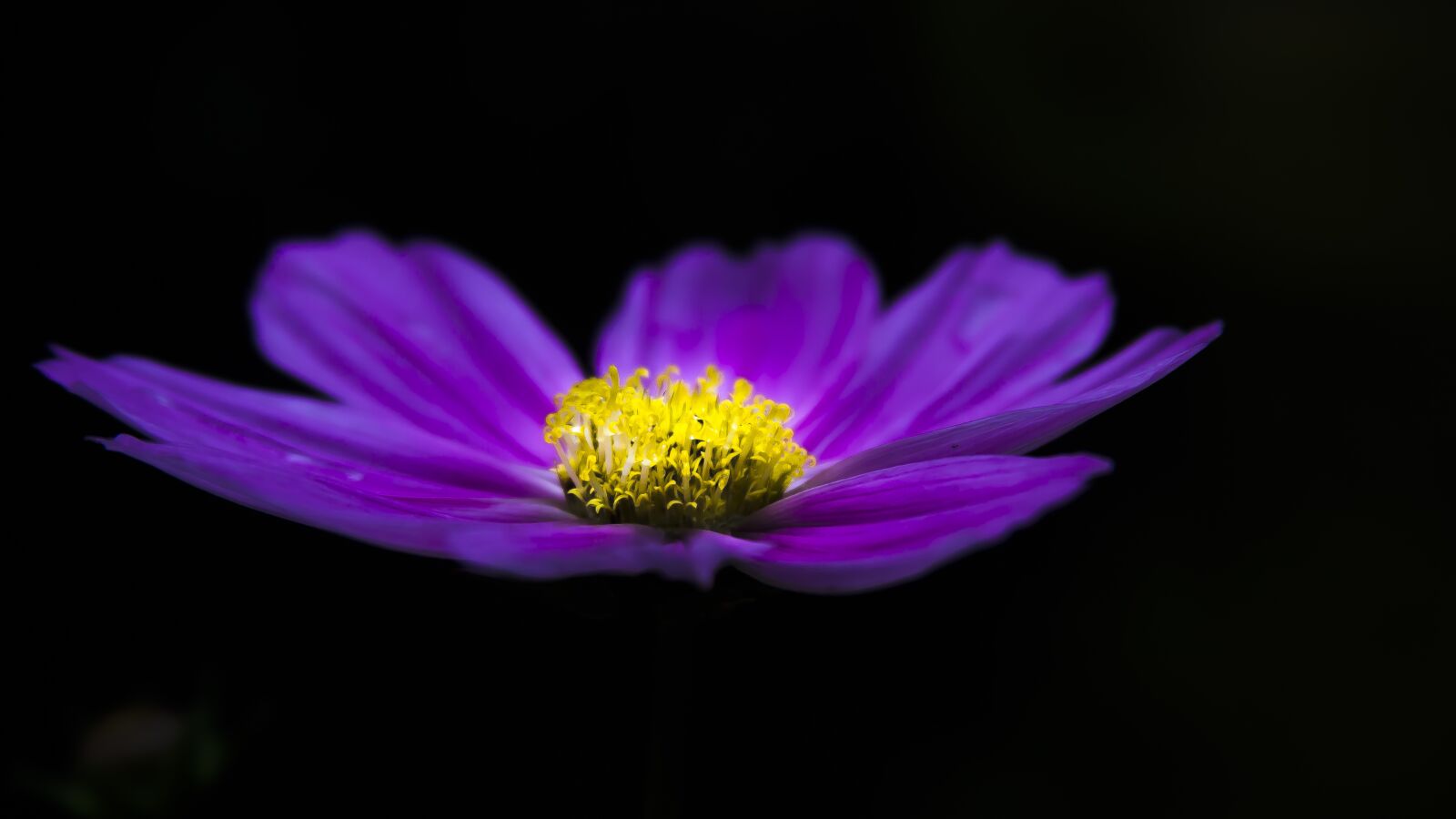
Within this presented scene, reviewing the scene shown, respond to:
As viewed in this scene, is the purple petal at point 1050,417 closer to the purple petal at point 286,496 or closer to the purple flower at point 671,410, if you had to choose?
the purple flower at point 671,410

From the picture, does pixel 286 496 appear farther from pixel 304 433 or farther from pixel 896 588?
pixel 896 588

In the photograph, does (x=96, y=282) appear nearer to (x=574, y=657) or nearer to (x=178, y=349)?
(x=178, y=349)

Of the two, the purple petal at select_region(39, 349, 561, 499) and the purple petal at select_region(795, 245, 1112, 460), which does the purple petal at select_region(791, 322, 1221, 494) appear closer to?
the purple petal at select_region(795, 245, 1112, 460)

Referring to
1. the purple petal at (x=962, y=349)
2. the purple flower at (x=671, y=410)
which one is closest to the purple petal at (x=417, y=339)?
the purple flower at (x=671, y=410)

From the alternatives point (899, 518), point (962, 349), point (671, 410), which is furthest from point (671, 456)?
point (962, 349)

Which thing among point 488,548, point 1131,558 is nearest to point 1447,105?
point 1131,558

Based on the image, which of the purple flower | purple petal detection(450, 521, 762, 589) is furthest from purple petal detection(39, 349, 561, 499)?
purple petal detection(450, 521, 762, 589)
